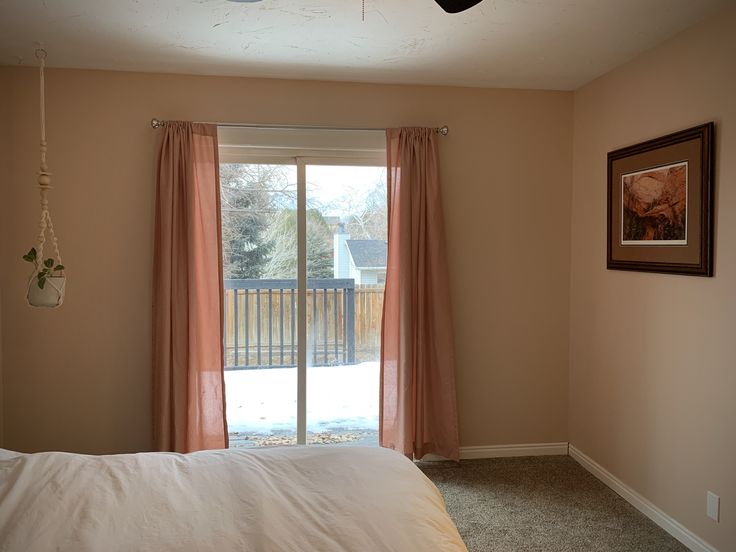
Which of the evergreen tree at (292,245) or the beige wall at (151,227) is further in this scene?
the evergreen tree at (292,245)

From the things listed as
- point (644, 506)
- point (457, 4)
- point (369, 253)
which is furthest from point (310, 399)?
point (457, 4)

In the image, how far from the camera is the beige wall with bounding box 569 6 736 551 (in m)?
2.44

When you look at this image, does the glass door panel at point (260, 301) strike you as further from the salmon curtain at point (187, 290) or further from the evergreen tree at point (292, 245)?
the salmon curtain at point (187, 290)

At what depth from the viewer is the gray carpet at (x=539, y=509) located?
2.66 meters

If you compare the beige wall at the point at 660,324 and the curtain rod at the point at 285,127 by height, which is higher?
the curtain rod at the point at 285,127

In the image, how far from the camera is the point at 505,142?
3688 millimetres

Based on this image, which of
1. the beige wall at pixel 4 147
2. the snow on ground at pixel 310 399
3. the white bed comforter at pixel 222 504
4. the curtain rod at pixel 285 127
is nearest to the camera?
the white bed comforter at pixel 222 504

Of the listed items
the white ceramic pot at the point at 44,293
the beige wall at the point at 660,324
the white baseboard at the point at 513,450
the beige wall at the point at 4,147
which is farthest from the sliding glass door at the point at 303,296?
the beige wall at the point at 660,324

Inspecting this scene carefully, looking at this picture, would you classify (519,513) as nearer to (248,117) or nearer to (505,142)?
(505,142)

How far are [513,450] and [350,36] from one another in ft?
9.70

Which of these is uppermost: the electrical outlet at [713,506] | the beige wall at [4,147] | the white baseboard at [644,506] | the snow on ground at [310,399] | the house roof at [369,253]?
the beige wall at [4,147]

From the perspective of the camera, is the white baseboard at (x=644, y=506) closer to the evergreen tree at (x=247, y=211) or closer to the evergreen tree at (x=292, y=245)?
the evergreen tree at (x=292, y=245)

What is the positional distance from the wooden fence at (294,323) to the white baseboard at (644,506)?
1609mm

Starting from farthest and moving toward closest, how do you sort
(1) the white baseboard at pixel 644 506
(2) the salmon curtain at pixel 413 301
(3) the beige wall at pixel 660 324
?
(2) the salmon curtain at pixel 413 301 → (1) the white baseboard at pixel 644 506 → (3) the beige wall at pixel 660 324
